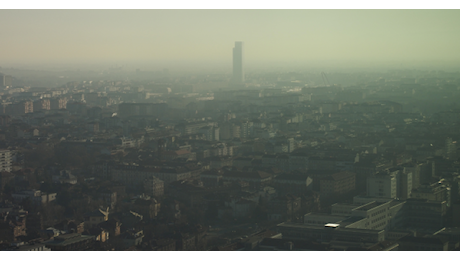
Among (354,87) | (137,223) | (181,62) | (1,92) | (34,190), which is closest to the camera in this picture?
(137,223)

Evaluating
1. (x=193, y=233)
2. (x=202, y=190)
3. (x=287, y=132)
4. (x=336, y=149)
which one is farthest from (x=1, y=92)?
(x=193, y=233)

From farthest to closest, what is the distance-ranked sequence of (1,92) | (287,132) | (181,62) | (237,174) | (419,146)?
1. (1,92)
2. (181,62)
3. (287,132)
4. (419,146)
5. (237,174)

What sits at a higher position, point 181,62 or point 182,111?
point 181,62

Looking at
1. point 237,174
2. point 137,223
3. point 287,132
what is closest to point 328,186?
point 237,174

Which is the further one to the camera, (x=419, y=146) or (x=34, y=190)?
(x=419, y=146)

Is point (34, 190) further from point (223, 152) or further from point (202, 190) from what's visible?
point (223, 152)
